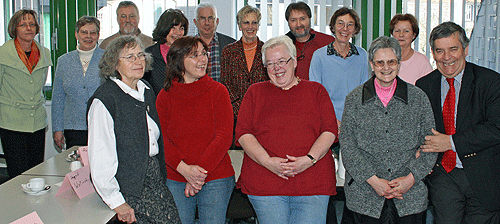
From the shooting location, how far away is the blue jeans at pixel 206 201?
7.84 ft

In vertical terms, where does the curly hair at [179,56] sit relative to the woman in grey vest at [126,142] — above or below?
above

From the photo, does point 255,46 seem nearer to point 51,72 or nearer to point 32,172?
point 32,172

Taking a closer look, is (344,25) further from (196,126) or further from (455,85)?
(196,126)

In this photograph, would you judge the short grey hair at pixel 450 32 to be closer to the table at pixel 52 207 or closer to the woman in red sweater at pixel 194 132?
the woman in red sweater at pixel 194 132

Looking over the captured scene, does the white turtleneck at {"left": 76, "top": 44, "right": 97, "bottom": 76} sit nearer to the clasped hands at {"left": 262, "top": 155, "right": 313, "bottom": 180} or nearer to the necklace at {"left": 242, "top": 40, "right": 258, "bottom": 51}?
the necklace at {"left": 242, "top": 40, "right": 258, "bottom": 51}

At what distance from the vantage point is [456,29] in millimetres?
2408

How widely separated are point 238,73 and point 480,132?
1.75m

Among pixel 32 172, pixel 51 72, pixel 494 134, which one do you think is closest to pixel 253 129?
pixel 494 134

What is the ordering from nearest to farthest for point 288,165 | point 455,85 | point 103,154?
point 103,154 < point 288,165 < point 455,85

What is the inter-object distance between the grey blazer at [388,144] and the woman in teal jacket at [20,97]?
8.25 ft

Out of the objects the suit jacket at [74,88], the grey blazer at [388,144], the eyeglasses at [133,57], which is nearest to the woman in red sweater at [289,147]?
the grey blazer at [388,144]

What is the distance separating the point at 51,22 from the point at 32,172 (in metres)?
2.72

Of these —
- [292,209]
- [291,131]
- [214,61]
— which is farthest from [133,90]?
[214,61]

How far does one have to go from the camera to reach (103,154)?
195 centimetres
